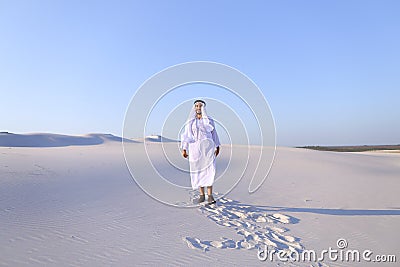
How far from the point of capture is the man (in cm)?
691

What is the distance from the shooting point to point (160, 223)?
5.22 meters

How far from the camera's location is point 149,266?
3.49 m

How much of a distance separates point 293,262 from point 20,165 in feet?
31.1

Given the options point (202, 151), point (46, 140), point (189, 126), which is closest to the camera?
point (189, 126)

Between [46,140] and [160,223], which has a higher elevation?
[46,140]

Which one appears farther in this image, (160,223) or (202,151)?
(202,151)

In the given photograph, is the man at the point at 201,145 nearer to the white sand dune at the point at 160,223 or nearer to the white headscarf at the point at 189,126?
the white headscarf at the point at 189,126

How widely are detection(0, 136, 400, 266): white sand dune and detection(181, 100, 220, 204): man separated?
782 mm

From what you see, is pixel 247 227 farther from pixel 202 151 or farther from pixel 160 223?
pixel 202 151

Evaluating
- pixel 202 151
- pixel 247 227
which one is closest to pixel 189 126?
pixel 202 151

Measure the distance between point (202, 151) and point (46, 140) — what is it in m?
29.2

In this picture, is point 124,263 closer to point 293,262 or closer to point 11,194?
point 293,262

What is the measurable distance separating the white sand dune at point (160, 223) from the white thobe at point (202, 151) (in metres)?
0.81

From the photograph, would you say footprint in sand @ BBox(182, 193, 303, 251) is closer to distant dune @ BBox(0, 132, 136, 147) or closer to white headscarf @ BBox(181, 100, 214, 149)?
white headscarf @ BBox(181, 100, 214, 149)
